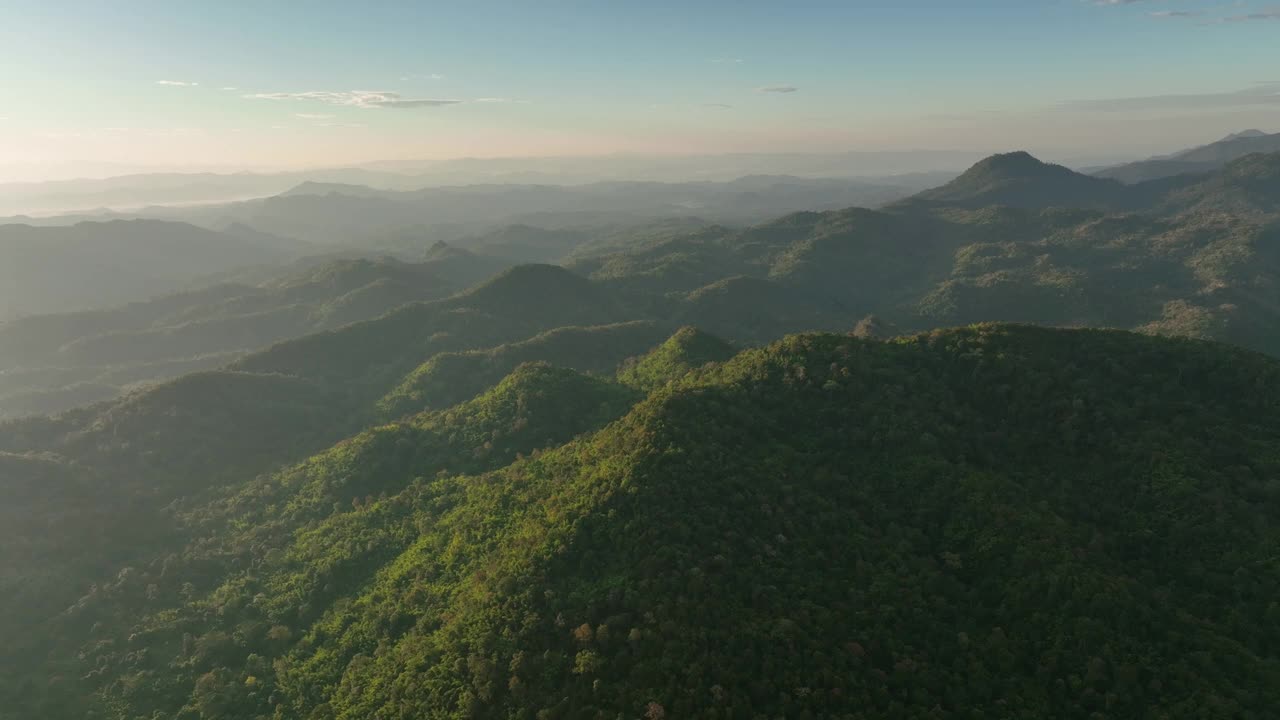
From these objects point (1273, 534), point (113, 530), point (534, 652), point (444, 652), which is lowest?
point (113, 530)

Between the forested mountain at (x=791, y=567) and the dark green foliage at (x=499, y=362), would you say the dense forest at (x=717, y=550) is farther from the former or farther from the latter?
the dark green foliage at (x=499, y=362)

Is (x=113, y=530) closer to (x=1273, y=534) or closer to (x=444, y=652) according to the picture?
(x=444, y=652)

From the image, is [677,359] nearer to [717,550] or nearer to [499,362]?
[499,362]

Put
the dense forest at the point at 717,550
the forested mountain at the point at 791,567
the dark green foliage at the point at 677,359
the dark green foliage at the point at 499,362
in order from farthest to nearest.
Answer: the dark green foliage at the point at 499,362 < the dark green foliage at the point at 677,359 < the dense forest at the point at 717,550 < the forested mountain at the point at 791,567

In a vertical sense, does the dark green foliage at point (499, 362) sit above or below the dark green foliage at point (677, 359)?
below

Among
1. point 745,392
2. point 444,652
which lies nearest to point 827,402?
point 745,392

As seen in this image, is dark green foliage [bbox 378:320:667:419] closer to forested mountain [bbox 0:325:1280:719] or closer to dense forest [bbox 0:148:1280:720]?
dense forest [bbox 0:148:1280:720]

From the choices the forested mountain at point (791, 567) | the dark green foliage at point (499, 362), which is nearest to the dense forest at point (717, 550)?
the forested mountain at point (791, 567)

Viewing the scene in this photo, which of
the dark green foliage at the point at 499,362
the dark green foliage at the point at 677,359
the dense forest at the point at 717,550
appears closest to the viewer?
the dense forest at the point at 717,550

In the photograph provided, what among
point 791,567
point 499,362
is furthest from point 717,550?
point 499,362
